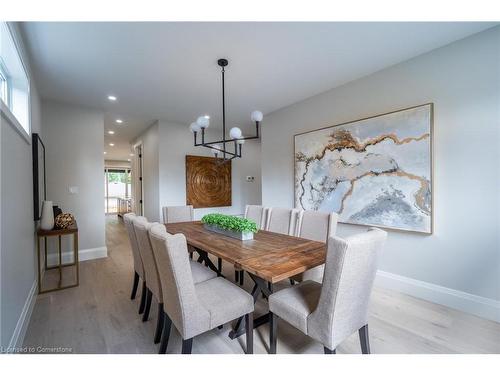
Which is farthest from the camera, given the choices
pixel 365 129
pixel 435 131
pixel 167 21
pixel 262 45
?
pixel 365 129

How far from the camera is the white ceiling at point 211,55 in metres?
1.83

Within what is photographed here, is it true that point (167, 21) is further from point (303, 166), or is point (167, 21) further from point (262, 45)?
point (303, 166)

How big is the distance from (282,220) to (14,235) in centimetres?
235

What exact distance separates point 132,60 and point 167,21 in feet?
2.52

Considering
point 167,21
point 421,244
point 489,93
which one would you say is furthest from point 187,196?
point 489,93

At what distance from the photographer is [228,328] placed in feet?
5.93

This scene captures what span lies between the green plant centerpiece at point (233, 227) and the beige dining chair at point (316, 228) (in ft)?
2.04

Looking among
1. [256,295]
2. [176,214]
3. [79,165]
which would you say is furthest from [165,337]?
[79,165]

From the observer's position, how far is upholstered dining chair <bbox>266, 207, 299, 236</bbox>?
2.51 m

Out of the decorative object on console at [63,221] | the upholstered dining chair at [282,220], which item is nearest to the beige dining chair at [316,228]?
the upholstered dining chair at [282,220]

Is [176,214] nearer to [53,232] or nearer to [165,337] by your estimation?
[53,232]

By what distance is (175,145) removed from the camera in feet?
14.6

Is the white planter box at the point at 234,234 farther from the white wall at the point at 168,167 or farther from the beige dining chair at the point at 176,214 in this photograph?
the white wall at the point at 168,167

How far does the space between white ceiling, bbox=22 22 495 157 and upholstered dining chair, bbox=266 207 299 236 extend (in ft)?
5.40
